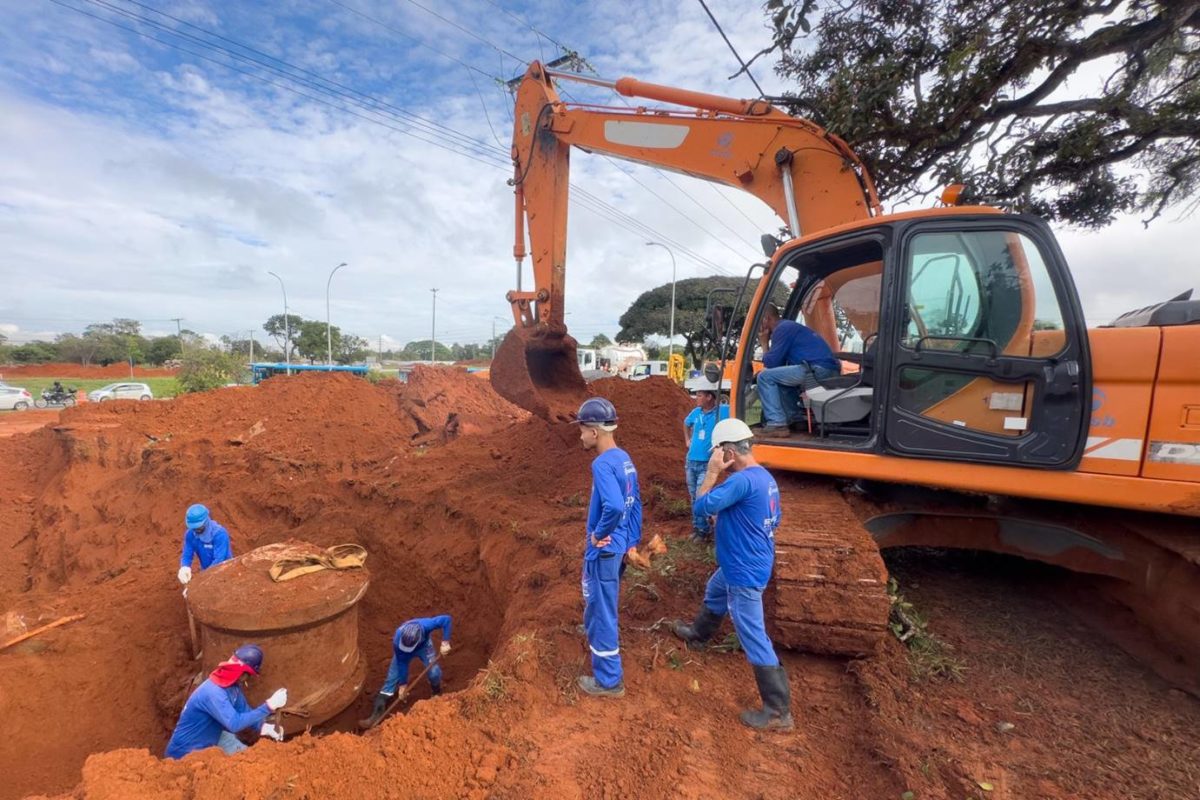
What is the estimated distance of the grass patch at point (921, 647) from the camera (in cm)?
333

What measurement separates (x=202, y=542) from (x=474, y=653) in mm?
3160

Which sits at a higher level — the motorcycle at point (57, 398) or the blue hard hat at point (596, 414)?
the blue hard hat at point (596, 414)

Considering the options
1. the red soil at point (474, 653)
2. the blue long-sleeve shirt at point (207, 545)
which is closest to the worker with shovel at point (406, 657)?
the red soil at point (474, 653)

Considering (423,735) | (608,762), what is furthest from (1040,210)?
(423,735)

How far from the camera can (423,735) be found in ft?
9.09

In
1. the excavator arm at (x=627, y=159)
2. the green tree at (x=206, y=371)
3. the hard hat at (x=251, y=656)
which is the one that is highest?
the excavator arm at (x=627, y=159)

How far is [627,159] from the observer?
19.7 ft

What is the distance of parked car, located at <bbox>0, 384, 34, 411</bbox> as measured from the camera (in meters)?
23.4

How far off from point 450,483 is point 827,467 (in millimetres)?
5847

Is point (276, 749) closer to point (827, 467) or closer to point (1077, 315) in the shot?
point (827, 467)

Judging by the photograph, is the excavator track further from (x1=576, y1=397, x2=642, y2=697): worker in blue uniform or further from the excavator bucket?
the excavator bucket

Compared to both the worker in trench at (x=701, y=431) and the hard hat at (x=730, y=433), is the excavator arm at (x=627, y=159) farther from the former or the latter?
the hard hat at (x=730, y=433)

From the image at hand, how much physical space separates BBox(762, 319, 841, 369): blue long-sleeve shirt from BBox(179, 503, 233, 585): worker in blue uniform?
19.2 feet

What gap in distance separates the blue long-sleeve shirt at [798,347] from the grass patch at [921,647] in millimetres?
1644
